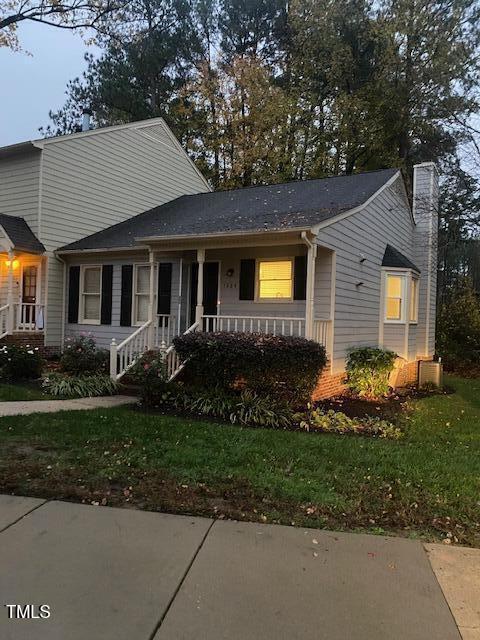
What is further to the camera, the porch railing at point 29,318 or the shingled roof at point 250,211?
the porch railing at point 29,318

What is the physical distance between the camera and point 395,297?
497 inches

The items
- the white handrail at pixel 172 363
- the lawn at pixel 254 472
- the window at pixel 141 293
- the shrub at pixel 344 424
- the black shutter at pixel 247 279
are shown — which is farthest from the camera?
the window at pixel 141 293

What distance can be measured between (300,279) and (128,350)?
4.11 m

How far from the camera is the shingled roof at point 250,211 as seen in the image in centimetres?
970

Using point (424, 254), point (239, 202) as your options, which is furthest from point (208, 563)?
point (424, 254)

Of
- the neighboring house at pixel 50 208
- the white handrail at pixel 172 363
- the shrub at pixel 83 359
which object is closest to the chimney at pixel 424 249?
the white handrail at pixel 172 363

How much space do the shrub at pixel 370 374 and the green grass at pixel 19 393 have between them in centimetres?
614

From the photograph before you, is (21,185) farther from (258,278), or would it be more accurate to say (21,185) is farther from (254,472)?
(254,472)

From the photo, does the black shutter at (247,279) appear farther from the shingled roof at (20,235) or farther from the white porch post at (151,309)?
the shingled roof at (20,235)

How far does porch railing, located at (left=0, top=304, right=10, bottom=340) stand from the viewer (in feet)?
39.5

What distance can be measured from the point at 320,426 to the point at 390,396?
386cm

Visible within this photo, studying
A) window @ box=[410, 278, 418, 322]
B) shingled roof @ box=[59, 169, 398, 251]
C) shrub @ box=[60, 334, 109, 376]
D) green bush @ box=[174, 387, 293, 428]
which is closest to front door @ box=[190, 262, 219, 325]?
shingled roof @ box=[59, 169, 398, 251]

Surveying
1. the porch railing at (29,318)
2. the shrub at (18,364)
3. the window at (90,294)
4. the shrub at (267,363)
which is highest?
the window at (90,294)

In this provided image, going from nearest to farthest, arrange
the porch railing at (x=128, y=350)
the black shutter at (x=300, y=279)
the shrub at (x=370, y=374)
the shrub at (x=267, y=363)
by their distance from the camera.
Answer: the shrub at (x=267, y=363)
the porch railing at (x=128, y=350)
the shrub at (x=370, y=374)
the black shutter at (x=300, y=279)
